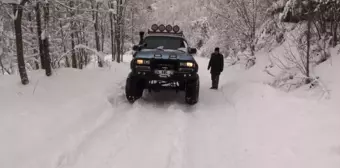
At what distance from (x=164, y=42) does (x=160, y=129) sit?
4.15 metres

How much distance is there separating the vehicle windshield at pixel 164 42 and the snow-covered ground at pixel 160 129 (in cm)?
169

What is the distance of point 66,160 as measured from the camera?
529cm

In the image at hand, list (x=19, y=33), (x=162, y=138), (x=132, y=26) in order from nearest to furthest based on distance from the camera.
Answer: (x=162, y=138) → (x=19, y=33) → (x=132, y=26)

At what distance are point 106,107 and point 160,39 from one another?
307 cm

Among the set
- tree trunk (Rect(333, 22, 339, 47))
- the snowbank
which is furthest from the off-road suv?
tree trunk (Rect(333, 22, 339, 47))

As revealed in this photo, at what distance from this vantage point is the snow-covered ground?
539 cm

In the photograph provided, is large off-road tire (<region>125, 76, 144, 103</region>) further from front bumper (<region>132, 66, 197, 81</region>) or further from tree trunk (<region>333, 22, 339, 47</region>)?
tree trunk (<region>333, 22, 339, 47</region>)

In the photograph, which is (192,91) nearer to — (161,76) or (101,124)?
(161,76)

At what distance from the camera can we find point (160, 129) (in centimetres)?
711

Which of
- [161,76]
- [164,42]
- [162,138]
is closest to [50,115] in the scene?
[162,138]

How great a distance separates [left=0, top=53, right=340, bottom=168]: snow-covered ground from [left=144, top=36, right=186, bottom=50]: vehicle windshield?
66.7 inches

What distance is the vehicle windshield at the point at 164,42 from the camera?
10500mm

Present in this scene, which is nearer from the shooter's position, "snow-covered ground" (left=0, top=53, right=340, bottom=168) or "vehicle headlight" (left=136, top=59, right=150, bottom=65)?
"snow-covered ground" (left=0, top=53, right=340, bottom=168)

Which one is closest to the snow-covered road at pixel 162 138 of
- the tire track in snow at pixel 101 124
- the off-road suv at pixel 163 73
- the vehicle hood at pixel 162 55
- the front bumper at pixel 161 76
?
the tire track in snow at pixel 101 124
